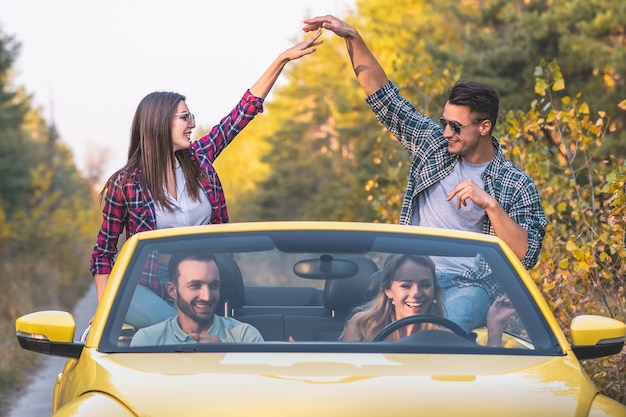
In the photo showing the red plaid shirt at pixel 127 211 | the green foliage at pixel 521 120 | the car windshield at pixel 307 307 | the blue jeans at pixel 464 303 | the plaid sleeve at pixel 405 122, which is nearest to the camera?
the car windshield at pixel 307 307

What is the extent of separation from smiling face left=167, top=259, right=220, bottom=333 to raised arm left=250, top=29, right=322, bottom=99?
241 centimetres

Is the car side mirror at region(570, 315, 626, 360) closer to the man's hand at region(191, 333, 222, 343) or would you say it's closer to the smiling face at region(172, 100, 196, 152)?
the man's hand at region(191, 333, 222, 343)

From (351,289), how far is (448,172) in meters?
1.77

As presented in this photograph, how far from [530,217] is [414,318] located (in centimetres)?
198

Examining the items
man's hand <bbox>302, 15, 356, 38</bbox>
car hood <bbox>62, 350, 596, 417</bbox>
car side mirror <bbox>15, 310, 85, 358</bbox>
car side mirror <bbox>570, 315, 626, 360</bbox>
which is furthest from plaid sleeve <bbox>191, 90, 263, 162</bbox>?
car side mirror <bbox>570, 315, 626, 360</bbox>

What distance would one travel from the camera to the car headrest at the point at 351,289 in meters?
4.07

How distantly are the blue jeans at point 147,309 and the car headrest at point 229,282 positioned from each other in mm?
186

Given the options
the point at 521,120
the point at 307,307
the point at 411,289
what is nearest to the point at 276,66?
the point at 307,307

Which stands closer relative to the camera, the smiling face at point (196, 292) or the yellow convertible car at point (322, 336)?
the yellow convertible car at point (322, 336)

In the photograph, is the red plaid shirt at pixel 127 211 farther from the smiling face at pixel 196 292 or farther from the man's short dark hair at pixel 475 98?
the smiling face at pixel 196 292

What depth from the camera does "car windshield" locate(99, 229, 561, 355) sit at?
3768mm

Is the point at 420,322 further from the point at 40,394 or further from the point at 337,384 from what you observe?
the point at 40,394

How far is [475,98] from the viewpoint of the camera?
19.0 feet

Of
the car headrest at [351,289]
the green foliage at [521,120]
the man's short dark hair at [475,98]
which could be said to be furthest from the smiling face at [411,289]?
the green foliage at [521,120]
